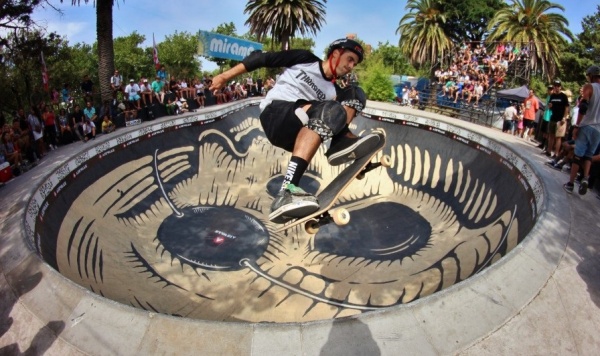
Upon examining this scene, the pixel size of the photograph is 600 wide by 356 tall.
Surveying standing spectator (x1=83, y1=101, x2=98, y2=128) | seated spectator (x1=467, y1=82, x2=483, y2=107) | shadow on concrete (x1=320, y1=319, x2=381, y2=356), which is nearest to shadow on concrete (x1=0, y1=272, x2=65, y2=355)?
shadow on concrete (x1=320, y1=319, x2=381, y2=356)

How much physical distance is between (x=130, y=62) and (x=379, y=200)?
2223 inches

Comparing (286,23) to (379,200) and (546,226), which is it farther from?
(546,226)

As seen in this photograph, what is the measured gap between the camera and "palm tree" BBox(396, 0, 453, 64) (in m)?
32.7

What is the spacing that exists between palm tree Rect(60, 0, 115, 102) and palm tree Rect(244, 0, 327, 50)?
64.1 feet

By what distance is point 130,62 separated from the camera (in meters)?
57.5

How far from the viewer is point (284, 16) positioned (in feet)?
108

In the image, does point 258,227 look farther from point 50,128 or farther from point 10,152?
point 50,128

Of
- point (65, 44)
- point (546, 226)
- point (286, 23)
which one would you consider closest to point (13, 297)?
point (546, 226)

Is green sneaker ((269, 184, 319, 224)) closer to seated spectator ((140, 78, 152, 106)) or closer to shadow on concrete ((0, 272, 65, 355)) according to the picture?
shadow on concrete ((0, 272, 65, 355))

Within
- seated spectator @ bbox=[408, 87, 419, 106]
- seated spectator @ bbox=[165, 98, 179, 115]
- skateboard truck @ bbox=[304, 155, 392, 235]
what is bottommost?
seated spectator @ bbox=[165, 98, 179, 115]

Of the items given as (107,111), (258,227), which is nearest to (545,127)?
(258,227)

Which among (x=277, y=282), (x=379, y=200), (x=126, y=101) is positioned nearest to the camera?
(x=277, y=282)

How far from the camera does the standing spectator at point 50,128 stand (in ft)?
40.6

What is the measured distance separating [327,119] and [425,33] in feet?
109
